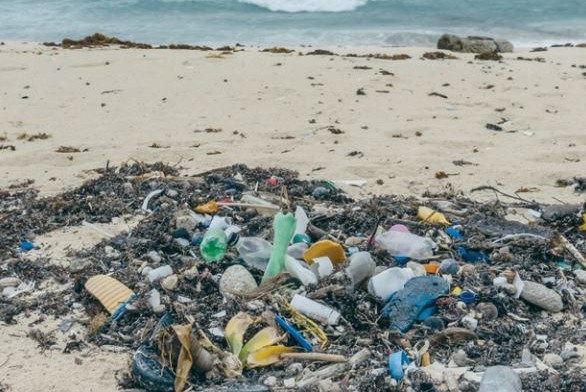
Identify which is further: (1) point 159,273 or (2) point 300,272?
(1) point 159,273

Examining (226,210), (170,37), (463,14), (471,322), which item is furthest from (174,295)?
(463,14)

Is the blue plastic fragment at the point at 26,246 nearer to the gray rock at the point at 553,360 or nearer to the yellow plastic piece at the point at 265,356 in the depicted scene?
the yellow plastic piece at the point at 265,356

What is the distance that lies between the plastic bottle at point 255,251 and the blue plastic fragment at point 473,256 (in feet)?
3.10

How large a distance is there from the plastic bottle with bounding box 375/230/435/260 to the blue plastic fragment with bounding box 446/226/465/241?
7.2 inches

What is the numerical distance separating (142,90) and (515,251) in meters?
5.51

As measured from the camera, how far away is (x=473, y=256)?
3.35 meters

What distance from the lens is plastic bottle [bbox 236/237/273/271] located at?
10.5ft

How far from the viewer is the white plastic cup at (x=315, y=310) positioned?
278 centimetres

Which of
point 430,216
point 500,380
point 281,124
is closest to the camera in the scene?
point 500,380

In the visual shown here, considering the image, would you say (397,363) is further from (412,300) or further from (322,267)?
(322,267)

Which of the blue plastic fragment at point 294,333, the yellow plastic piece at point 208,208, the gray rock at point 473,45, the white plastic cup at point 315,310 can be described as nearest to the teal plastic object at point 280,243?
the white plastic cup at point 315,310

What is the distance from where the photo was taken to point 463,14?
23.0 meters

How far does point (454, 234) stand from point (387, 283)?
2.54ft

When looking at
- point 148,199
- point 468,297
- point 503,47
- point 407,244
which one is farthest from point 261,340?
point 503,47
